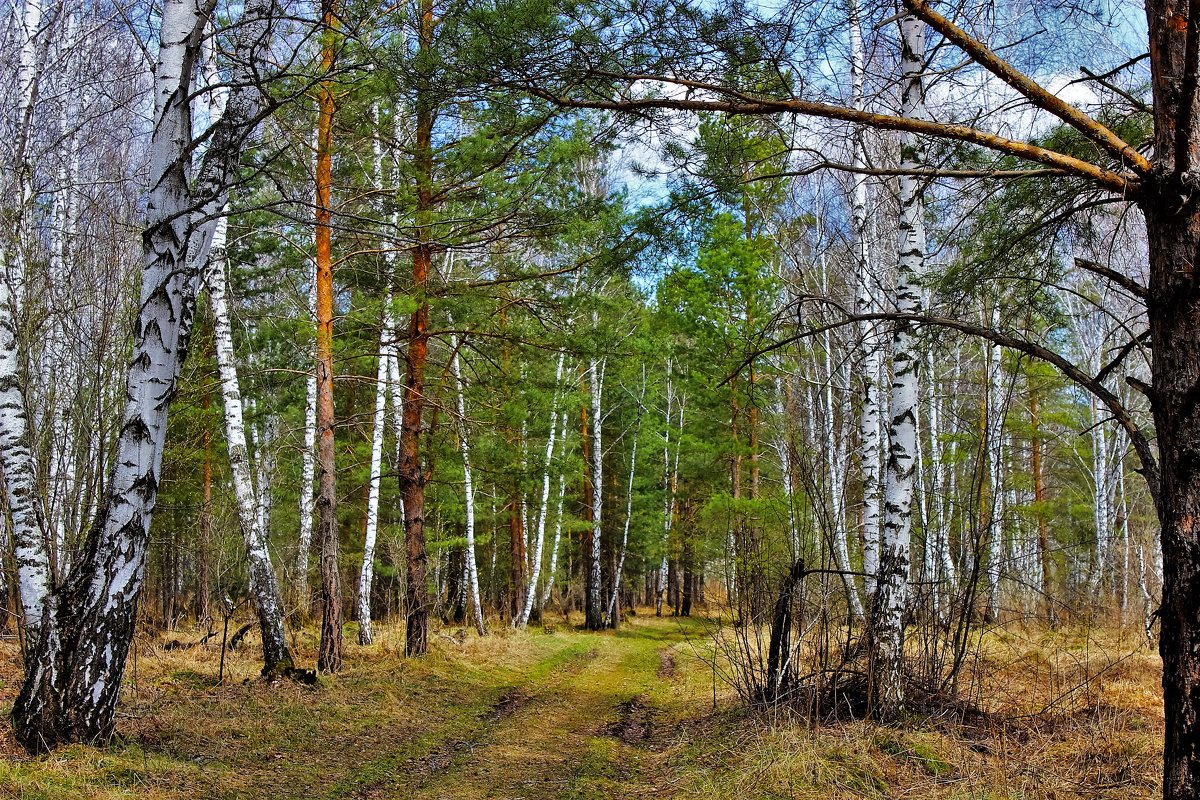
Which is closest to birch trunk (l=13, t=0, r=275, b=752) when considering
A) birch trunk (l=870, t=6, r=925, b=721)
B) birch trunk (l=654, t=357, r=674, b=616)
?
birch trunk (l=870, t=6, r=925, b=721)

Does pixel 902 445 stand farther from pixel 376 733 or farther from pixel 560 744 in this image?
pixel 376 733

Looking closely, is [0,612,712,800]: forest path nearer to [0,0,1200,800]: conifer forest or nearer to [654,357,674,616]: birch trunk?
[0,0,1200,800]: conifer forest

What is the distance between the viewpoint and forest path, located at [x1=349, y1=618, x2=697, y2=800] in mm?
5203

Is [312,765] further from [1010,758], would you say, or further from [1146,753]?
[1146,753]

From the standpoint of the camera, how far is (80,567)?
187 inches

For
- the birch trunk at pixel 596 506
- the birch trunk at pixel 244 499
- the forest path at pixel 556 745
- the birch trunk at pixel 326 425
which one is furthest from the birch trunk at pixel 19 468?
the birch trunk at pixel 596 506

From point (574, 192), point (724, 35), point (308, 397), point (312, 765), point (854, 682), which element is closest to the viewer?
point (724, 35)

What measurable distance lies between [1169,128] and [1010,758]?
3.87m

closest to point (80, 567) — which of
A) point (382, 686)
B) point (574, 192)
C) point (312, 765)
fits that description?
point (312, 765)

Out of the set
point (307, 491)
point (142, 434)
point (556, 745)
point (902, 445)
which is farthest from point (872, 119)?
point (307, 491)

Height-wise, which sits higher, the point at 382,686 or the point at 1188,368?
the point at 1188,368

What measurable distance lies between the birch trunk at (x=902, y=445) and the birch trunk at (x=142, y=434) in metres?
4.87

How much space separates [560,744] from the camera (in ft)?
22.1

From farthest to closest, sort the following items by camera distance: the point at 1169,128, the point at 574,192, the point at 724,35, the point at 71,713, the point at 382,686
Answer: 1. the point at 574,192
2. the point at 382,686
3. the point at 71,713
4. the point at 724,35
5. the point at 1169,128
